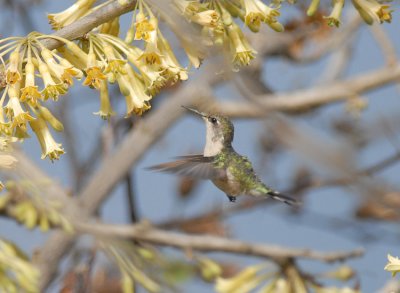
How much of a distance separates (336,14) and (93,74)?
74cm

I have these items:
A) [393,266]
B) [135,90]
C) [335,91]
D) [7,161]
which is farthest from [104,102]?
[335,91]

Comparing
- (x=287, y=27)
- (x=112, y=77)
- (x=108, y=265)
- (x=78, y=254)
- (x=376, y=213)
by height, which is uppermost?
(x=112, y=77)

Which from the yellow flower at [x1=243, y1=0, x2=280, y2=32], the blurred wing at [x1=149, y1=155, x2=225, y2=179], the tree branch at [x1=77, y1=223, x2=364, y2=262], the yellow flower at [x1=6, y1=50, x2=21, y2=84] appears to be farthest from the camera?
the tree branch at [x1=77, y1=223, x2=364, y2=262]

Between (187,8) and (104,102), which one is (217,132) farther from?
(187,8)

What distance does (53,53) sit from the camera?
205 cm

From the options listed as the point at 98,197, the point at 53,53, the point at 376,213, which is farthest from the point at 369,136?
the point at 376,213

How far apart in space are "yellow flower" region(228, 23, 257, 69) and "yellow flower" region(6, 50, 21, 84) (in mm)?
628

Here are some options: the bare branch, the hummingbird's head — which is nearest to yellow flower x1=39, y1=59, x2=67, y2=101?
the hummingbird's head

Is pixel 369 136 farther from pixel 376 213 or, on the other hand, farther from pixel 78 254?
pixel 376 213

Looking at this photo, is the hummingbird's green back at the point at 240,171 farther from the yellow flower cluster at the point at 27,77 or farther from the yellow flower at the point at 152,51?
the yellow flower cluster at the point at 27,77

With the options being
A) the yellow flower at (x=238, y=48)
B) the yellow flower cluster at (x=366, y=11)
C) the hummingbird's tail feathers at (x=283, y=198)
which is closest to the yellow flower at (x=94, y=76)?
the yellow flower at (x=238, y=48)

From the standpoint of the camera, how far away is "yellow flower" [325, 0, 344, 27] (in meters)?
2.24

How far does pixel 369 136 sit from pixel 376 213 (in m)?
5.02

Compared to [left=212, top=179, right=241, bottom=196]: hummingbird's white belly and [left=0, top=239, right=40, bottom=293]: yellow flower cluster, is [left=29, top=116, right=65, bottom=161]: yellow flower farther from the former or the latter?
[left=212, top=179, right=241, bottom=196]: hummingbird's white belly
